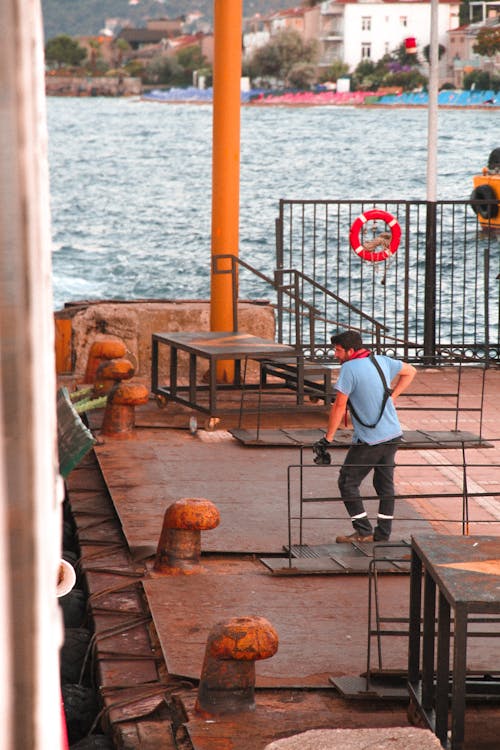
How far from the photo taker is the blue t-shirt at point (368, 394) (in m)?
8.21

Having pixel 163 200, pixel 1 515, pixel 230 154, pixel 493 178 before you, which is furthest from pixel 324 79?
pixel 1 515

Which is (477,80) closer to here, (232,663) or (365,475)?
(365,475)

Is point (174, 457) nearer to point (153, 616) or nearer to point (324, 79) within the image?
point (153, 616)

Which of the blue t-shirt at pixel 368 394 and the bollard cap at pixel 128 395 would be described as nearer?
the blue t-shirt at pixel 368 394

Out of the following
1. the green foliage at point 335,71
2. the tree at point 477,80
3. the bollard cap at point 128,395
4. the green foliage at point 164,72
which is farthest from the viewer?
the green foliage at point 164,72

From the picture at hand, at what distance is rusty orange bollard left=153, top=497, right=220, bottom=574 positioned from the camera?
24.8 ft

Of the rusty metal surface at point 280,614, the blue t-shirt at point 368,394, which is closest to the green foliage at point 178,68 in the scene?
the blue t-shirt at point 368,394

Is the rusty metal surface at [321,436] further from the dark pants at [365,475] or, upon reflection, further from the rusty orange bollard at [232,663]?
the rusty orange bollard at [232,663]

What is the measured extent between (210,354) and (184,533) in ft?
13.9

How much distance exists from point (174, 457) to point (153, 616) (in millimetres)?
4143

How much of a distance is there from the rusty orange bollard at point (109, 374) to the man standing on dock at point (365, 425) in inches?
182

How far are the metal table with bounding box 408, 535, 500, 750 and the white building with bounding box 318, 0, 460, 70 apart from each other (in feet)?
371

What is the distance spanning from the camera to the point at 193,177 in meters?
90.1

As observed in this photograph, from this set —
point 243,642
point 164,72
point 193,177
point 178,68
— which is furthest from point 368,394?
point 164,72
